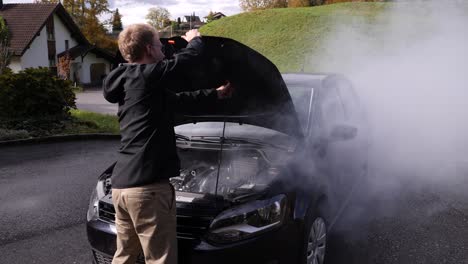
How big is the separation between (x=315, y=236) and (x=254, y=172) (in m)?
0.63

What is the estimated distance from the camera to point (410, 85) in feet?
37.3

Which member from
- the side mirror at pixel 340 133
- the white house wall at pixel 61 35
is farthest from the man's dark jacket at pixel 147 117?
the white house wall at pixel 61 35

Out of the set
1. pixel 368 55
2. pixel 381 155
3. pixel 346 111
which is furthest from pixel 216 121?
pixel 368 55

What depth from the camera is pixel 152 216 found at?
2180 millimetres

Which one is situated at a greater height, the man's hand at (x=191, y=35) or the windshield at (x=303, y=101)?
the man's hand at (x=191, y=35)

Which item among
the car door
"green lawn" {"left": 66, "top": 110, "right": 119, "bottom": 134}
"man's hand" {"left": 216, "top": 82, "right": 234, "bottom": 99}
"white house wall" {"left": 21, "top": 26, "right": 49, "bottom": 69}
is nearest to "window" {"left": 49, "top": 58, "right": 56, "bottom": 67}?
"white house wall" {"left": 21, "top": 26, "right": 49, "bottom": 69}

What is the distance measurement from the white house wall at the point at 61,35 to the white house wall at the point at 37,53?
1600 millimetres

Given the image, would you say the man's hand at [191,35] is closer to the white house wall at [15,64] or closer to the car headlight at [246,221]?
the car headlight at [246,221]

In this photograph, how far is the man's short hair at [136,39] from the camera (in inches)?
84.1

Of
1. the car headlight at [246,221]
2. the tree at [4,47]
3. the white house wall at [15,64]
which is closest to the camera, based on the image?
the car headlight at [246,221]

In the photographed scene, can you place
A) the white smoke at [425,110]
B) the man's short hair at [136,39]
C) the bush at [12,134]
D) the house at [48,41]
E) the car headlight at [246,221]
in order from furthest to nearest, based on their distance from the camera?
1. the house at [48,41]
2. the bush at [12,134]
3. the white smoke at [425,110]
4. the car headlight at [246,221]
5. the man's short hair at [136,39]

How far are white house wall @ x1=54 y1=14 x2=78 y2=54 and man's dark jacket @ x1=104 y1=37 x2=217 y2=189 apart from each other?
33308mm

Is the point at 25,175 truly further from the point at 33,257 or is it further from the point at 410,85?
the point at 410,85

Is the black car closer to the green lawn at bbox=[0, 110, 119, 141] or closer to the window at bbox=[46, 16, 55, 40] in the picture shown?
the green lawn at bbox=[0, 110, 119, 141]
